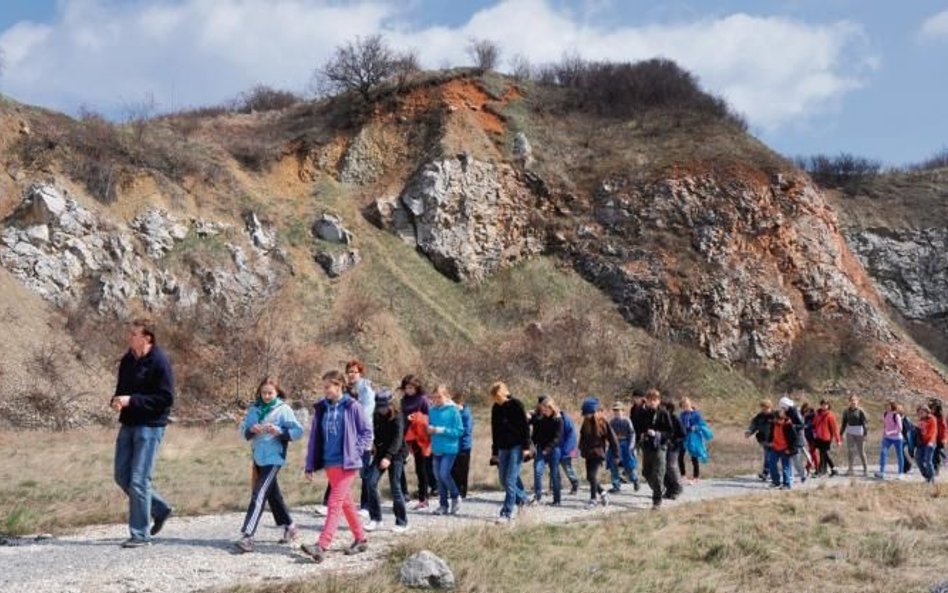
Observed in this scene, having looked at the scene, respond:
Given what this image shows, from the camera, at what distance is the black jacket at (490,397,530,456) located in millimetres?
11562

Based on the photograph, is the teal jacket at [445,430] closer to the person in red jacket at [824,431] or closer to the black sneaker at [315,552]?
the black sneaker at [315,552]

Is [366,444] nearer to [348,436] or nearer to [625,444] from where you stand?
[348,436]

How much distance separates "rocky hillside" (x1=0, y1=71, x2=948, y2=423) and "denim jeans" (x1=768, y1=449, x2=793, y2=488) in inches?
649

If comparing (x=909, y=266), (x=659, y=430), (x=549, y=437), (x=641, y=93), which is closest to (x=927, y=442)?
(x=659, y=430)

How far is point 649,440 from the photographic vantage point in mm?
12938

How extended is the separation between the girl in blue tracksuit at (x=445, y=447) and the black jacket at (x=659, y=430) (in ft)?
9.62

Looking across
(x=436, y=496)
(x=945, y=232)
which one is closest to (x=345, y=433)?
(x=436, y=496)

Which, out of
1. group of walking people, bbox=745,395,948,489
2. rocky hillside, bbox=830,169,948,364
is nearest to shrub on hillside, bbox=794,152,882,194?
rocky hillside, bbox=830,169,948,364

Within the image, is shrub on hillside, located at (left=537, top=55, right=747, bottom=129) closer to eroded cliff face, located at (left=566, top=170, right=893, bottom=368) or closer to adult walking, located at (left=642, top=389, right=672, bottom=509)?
eroded cliff face, located at (left=566, top=170, right=893, bottom=368)

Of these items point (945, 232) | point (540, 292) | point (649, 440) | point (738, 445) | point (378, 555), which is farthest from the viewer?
point (945, 232)

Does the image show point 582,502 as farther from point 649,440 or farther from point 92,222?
point 92,222

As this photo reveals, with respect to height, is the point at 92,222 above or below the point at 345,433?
above

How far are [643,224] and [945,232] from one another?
86.7 feet

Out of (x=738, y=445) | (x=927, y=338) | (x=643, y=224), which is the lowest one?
(x=738, y=445)
